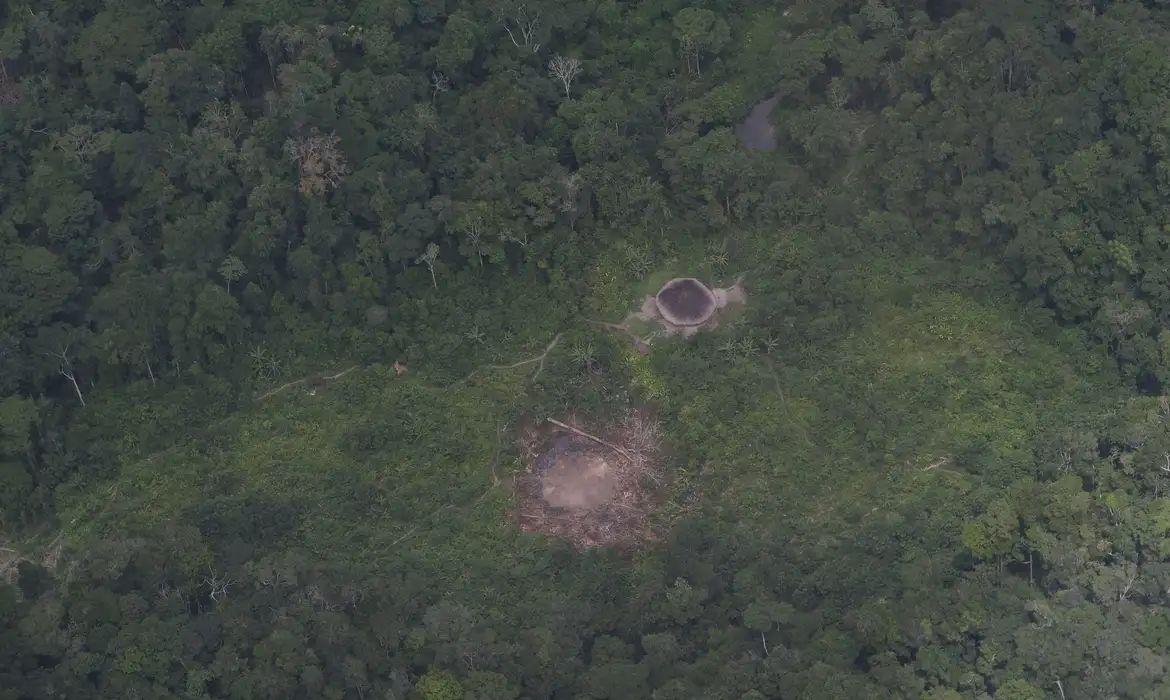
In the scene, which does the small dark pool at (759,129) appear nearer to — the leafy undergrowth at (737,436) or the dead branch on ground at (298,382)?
Result: the leafy undergrowth at (737,436)

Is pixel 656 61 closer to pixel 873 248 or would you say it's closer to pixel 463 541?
pixel 873 248

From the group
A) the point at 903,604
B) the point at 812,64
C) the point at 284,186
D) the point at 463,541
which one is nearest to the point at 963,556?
the point at 903,604

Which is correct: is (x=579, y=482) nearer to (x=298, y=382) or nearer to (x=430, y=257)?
(x=430, y=257)

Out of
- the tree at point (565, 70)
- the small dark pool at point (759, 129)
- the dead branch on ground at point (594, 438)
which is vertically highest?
the tree at point (565, 70)

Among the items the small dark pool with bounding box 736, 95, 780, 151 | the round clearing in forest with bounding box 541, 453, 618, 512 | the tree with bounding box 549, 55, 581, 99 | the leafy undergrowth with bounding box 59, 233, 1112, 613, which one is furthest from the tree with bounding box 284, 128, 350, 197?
the small dark pool with bounding box 736, 95, 780, 151

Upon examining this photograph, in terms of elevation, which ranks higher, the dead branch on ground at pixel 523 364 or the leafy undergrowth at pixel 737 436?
the dead branch on ground at pixel 523 364

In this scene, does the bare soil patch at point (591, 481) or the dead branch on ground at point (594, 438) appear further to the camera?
the dead branch on ground at point (594, 438)


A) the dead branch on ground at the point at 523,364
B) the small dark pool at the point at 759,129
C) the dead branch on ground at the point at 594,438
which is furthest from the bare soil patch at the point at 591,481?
the small dark pool at the point at 759,129

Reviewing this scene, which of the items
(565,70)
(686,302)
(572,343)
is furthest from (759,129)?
(572,343)

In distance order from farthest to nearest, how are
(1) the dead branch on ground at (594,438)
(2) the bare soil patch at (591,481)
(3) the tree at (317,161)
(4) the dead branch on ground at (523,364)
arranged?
(4) the dead branch on ground at (523,364)
(3) the tree at (317,161)
(1) the dead branch on ground at (594,438)
(2) the bare soil patch at (591,481)
